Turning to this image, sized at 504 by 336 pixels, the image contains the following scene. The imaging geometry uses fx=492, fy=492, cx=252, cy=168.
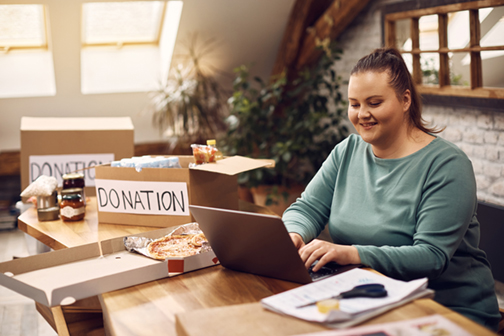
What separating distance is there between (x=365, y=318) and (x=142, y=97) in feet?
12.5

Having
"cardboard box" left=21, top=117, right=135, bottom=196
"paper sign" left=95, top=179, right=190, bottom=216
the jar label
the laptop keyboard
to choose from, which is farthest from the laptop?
"cardboard box" left=21, top=117, right=135, bottom=196

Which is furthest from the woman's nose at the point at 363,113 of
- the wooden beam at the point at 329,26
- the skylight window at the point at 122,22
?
the skylight window at the point at 122,22

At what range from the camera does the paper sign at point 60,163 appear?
213cm

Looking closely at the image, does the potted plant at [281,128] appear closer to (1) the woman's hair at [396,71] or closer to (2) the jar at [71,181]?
(2) the jar at [71,181]

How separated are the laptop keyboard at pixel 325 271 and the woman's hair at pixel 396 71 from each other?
534 millimetres

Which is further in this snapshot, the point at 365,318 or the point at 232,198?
the point at 232,198

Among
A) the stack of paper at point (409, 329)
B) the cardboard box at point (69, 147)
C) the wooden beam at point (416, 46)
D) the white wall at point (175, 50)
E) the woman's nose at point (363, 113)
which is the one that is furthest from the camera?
the white wall at point (175, 50)

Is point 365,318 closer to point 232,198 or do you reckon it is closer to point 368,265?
point 368,265

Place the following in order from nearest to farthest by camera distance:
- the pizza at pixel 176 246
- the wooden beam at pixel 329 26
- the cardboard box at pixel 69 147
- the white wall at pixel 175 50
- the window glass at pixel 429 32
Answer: the pizza at pixel 176 246, the cardboard box at pixel 69 147, the window glass at pixel 429 32, the wooden beam at pixel 329 26, the white wall at pixel 175 50

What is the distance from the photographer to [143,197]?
67.5 inches

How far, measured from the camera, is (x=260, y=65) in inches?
181

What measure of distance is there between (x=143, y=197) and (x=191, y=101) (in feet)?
7.92

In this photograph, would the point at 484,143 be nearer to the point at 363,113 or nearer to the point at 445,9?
the point at 445,9

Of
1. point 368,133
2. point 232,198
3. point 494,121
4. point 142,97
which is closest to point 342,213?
point 368,133
